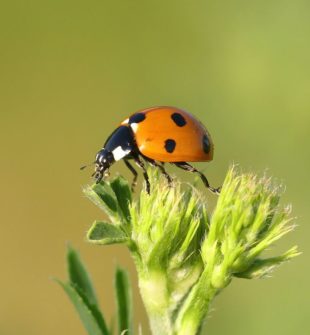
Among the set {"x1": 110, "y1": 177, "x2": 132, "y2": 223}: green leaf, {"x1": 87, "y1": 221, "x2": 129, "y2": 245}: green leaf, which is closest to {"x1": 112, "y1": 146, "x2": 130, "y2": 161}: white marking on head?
{"x1": 110, "y1": 177, "x2": 132, "y2": 223}: green leaf

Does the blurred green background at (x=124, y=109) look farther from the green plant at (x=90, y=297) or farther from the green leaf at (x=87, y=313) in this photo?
the green leaf at (x=87, y=313)

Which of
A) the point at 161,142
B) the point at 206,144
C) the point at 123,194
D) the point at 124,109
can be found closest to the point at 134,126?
the point at 161,142

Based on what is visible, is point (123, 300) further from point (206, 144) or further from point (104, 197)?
point (206, 144)

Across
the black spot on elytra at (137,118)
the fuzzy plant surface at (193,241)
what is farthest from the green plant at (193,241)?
the black spot on elytra at (137,118)

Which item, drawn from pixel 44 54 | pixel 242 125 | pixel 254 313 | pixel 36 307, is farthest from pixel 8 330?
pixel 44 54

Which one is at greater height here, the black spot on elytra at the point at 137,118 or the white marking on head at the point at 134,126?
the black spot on elytra at the point at 137,118

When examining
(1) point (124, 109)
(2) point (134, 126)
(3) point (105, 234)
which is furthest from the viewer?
(1) point (124, 109)
